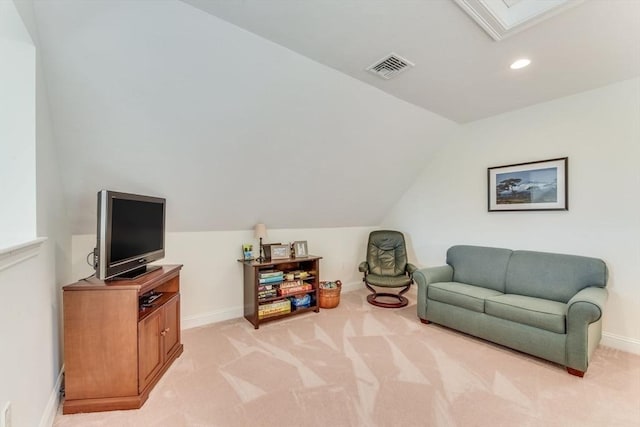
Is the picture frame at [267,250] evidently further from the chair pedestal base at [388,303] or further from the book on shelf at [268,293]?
the chair pedestal base at [388,303]

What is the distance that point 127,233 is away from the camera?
2113mm

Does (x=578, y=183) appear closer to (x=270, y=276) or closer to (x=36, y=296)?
(x=270, y=276)

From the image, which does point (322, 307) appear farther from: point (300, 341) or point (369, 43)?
point (369, 43)

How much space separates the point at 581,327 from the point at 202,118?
337 cm

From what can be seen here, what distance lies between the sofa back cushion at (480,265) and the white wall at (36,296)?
377cm

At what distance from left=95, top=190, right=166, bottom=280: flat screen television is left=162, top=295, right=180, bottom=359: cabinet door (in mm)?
367

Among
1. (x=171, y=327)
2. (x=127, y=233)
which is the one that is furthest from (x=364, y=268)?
(x=127, y=233)

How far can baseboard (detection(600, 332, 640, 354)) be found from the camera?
8.26 ft

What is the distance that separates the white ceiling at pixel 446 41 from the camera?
64.8 inches

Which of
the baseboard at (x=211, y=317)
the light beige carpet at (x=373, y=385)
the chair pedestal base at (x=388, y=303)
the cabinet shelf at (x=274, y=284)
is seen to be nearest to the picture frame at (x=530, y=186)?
the light beige carpet at (x=373, y=385)

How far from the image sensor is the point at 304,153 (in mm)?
2949

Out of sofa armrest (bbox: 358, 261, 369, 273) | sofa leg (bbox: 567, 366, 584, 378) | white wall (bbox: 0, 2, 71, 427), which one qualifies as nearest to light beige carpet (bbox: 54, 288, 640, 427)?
sofa leg (bbox: 567, 366, 584, 378)

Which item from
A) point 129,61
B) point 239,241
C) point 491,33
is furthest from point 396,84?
point 239,241

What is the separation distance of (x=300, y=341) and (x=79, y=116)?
8.48 ft
